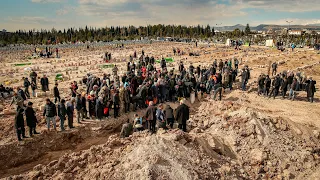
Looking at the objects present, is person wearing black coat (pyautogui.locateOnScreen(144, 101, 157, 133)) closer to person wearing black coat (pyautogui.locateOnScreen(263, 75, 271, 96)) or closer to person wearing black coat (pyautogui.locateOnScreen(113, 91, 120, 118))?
person wearing black coat (pyautogui.locateOnScreen(113, 91, 120, 118))

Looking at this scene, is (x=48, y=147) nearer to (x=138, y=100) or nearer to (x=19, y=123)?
(x=19, y=123)

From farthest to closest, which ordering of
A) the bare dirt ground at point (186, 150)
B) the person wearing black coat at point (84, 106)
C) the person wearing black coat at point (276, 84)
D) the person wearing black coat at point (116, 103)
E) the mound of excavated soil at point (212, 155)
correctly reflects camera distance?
the person wearing black coat at point (276, 84)
the person wearing black coat at point (116, 103)
the person wearing black coat at point (84, 106)
the bare dirt ground at point (186, 150)
the mound of excavated soil at point (212, 155)

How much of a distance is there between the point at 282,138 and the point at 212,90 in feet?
20.5

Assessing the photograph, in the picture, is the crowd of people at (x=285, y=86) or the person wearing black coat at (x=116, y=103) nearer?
Result: the person wearing black coat at (x=116, y=103)

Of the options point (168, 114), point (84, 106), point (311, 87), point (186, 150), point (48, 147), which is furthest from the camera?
point (311, 87)

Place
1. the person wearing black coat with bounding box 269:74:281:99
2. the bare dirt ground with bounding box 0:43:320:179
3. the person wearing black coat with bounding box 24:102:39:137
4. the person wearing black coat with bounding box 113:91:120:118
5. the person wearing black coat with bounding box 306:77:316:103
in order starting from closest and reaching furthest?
the bare dirt ground with bounding box 0:43:320:179 → the person wearing black coat with bounding box 24:102:39:137 → the person wearing black coat with bounding box 113:91:120:118 → the person wearing black coat with bounding box 306:77:316:103 → the person wearing black coat with bounding box 269:74:281:99

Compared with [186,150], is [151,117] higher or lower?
higher

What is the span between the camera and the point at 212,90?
49.8ft

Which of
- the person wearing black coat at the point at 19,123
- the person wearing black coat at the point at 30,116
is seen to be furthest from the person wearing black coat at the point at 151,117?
the person wearing black coat at the point at 19,123

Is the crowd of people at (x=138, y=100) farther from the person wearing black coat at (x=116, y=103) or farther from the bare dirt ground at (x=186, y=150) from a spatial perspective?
the bare dirt ground at (x=186, y=150)

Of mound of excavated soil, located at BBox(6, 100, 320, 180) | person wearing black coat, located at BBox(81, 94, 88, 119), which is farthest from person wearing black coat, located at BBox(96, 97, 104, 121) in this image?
mound of excavated soil, located at BBox(6, 100, 320, 180)

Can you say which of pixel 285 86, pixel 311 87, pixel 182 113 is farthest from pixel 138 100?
pixel 311 87

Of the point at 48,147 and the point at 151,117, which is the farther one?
the point at 48,147

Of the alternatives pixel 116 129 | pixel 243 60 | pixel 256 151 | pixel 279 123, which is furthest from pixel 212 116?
pixel 243 60
